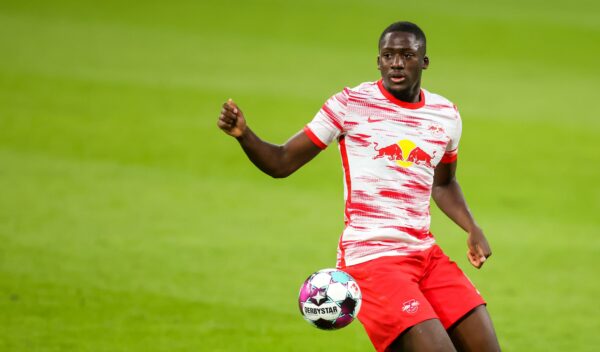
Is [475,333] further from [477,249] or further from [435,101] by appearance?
[435,101]

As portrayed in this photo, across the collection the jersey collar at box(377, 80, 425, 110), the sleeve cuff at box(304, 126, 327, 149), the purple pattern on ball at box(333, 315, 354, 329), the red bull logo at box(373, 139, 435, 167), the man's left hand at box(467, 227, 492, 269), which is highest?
the jersey collar at box(377, 80, 425, 110)

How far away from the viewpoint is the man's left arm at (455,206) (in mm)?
6742

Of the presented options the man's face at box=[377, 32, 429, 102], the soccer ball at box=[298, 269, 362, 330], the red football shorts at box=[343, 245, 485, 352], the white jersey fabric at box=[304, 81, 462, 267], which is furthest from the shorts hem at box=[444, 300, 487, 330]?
the man's face at box=[377, 32, 429, 102]

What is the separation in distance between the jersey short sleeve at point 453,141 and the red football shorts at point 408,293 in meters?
0.63

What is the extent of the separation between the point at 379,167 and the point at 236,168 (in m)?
6.86

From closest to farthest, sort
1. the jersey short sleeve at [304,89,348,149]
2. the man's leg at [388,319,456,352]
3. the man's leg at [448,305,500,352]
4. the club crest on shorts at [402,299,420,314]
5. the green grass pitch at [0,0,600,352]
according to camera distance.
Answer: the man's leg at [388,319,456,352] → the club crest on shorts at [402,299,420,314] → the man's leg at [448,305,500,352] → the jersey short sleeve at [304,89,348,149] → the green grass pitch at [0,0,600,352]

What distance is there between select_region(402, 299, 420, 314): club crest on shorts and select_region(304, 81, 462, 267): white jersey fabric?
351 millimetres

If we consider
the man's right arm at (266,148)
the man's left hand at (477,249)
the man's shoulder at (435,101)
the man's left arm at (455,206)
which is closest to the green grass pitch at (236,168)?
the man's left arm at (455,206)

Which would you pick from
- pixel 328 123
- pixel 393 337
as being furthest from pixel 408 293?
pixel 328 123

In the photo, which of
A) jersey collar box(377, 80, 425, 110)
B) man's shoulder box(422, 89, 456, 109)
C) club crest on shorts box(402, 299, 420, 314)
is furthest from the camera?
man's shoulder box(422, 89, 456, 109)

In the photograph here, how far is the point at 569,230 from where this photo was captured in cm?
1177

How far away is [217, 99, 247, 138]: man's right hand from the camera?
6.06 metres

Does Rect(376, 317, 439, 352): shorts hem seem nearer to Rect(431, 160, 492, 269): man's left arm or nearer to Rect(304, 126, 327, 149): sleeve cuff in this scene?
Rect(431, 160, 492, 269): man's left arm

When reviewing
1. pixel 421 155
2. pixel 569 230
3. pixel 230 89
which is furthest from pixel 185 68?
pixel 421 155
